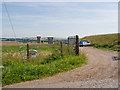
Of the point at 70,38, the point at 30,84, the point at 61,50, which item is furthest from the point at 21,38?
the point at 30,84

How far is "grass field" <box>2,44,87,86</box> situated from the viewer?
7.95 m

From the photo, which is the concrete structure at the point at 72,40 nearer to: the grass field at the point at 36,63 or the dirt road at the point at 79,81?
the grass field at the point at 36,63

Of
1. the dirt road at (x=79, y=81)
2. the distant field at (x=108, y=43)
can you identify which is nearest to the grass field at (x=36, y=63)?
the dirt road at (x=79, y=81)

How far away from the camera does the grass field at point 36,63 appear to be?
26.1 feet

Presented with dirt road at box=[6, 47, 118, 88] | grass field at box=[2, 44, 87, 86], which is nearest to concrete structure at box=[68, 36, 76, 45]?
grass field at box=[2, 44, 87, 86]

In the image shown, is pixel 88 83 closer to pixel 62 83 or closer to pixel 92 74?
pixel 62 83

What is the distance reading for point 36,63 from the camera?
35.3 ft

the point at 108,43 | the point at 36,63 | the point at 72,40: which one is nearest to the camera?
the point at 36,63

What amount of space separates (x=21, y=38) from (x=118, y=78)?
7147mm

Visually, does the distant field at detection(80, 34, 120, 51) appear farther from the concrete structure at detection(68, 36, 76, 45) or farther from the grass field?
the grass field

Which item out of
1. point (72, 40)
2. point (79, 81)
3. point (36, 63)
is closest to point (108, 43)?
point (72, 40)

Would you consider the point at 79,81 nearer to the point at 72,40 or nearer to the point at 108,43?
the point at 72,40

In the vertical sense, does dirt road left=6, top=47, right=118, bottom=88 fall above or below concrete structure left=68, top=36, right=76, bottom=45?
below

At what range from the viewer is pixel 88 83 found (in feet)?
22.0
